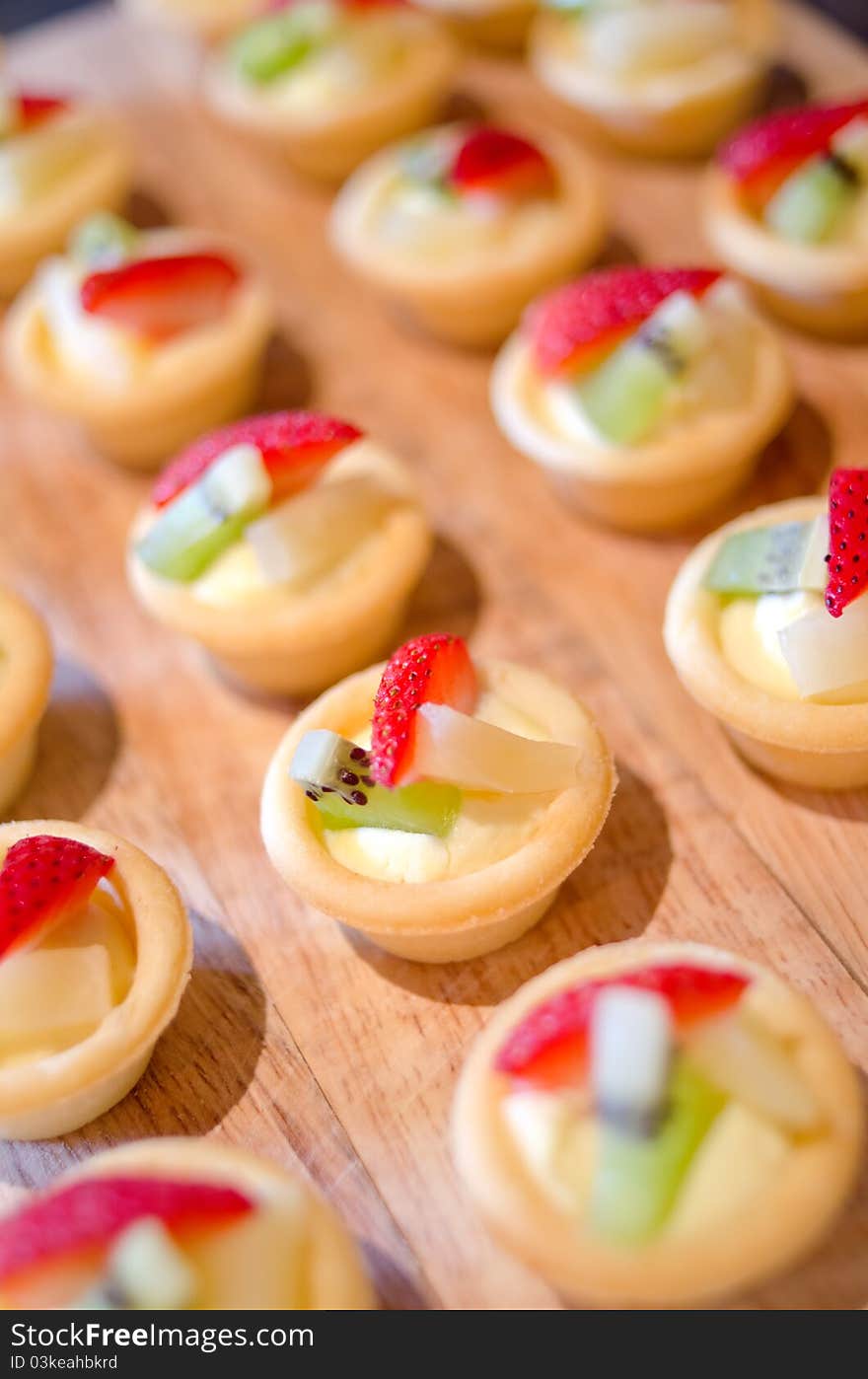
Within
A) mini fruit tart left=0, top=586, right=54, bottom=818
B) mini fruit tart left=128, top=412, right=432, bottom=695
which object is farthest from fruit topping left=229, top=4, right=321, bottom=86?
mini fruit tart left=0, top=586, right=54, bottom=818

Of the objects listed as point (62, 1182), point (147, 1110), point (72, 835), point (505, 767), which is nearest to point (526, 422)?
point (505, 767)

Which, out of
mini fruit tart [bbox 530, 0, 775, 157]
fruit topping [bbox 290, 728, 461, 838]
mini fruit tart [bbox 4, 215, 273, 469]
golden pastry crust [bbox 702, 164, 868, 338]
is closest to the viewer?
fruit topping [bbox 290, 728, 461, 838]

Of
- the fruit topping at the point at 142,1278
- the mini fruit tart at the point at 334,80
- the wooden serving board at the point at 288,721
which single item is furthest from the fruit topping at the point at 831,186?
the fruit topping at the point at 142,1278

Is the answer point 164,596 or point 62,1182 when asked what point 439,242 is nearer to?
point 164,596

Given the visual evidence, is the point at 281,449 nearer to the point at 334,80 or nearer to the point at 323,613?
the point at 323,613

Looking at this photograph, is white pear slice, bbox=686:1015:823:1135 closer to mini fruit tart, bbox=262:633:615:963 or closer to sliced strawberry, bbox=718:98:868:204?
mini fruit tart, bbox=262:633:615:963

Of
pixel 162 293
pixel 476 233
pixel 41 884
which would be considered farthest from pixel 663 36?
pixel 41 884
